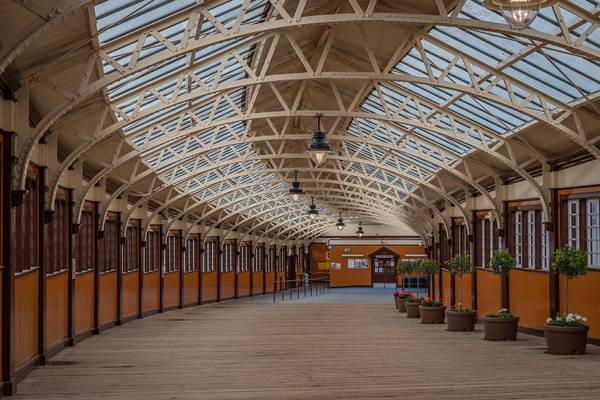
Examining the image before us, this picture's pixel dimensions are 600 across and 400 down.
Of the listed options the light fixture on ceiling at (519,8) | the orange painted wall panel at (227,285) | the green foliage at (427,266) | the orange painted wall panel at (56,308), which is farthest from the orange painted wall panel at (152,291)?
the light fixture on ceiling at (519,8)

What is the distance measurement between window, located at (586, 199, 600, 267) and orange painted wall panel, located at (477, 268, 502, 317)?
18.0 ft

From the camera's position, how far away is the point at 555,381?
1252cm

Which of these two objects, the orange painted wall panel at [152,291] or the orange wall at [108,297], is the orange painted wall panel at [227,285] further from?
the orange wall at [108,297]

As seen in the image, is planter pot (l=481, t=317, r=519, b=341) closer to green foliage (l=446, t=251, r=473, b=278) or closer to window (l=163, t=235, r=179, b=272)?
green foliage (l=446, t=251, r=473, b=278)

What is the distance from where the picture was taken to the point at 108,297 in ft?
76.9

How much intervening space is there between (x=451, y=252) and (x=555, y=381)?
17.4 m

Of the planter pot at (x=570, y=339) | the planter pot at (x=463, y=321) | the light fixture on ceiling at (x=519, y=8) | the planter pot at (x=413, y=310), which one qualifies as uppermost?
the light fixture on ceiling at (x=519, y=8)

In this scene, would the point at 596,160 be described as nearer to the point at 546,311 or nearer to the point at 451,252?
the point at 546,311

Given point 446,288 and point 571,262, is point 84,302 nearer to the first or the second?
point 571,262

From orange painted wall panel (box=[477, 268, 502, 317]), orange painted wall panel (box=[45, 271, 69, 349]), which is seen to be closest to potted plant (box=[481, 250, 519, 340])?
orange painted wall panel (box=[477, 268, 502, 317])

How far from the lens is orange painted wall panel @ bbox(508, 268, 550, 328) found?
19473 millimetres

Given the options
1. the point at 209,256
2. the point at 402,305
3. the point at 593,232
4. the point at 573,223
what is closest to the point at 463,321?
the point at 573,223

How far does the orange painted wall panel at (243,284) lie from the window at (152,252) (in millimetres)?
15761

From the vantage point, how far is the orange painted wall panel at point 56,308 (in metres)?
16.2
